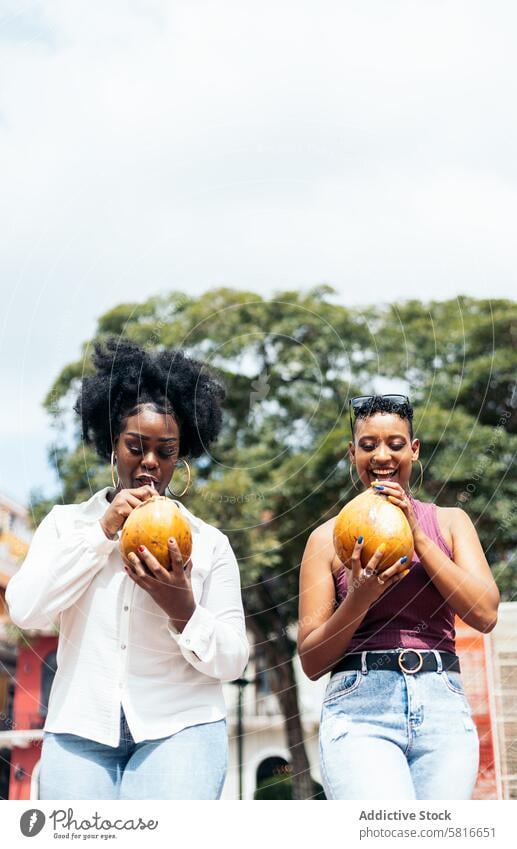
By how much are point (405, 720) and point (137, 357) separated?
1728 millimetres

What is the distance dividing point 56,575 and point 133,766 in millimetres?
666

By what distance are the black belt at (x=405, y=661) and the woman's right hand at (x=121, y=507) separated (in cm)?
88

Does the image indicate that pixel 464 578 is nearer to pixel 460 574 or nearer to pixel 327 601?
pixel 460 574

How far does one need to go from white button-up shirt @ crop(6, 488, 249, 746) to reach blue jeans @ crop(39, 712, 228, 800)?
42mm

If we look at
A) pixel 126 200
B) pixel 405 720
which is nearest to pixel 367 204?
pixel 126 200

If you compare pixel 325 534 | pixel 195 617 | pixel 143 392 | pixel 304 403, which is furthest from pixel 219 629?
pixel 304 403

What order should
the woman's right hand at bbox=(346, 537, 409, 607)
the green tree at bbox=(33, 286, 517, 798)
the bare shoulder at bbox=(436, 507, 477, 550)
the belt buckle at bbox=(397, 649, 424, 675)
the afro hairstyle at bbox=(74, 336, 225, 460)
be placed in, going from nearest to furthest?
the woman's right hand at bbox=(346, 537, 409, 607) → the belt buckle at bbox=(397, 649, 424, 675) → the bare shoulder at bbox=(436, 507, 477, 550) → the afro hairstyle at bbox=(74, 336, 225, 460) → the green tree at bbox=(33, 286, 517, 798)

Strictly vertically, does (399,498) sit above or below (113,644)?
above

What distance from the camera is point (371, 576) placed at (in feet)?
9.98

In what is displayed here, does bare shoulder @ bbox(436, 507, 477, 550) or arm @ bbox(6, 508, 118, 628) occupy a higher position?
bare shoulder @ bbox(436, 507, 477, 550)

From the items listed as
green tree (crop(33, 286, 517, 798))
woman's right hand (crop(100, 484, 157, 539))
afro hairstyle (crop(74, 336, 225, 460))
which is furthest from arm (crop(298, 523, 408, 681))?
green tree (crop(33, 286, 517, 798))

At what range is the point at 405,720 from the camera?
310cm

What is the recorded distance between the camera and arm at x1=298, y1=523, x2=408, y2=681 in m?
3.06

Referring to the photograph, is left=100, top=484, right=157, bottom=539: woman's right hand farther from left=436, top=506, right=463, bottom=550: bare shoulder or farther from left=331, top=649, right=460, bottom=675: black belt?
left=436, top=506, right=463, bottom=550: bare shoulder
